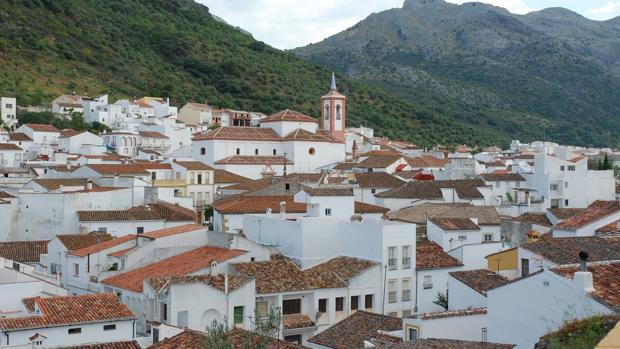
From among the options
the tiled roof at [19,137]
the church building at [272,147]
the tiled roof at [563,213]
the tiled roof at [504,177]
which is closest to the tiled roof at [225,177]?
the church building at [272,147]

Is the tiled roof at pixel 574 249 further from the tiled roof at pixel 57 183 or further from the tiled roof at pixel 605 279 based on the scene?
the tiled roof at pixel 57 183

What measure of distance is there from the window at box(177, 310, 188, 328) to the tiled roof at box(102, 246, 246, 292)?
2.64m

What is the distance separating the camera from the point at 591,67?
191250 millimetres

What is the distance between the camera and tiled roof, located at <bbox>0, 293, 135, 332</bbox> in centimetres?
1966

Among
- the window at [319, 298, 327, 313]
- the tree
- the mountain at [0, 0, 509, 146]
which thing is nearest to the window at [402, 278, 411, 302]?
the tree

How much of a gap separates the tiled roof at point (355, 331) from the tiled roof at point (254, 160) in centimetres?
4402

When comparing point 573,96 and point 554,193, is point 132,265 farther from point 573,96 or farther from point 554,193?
point 573,96

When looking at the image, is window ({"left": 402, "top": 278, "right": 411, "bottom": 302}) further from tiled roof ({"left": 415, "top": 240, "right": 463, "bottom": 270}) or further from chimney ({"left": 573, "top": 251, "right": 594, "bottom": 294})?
chimney ({"left": 573, "top": 251, "right": 594, "bottom": 294})

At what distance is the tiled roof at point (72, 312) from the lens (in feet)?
64.5

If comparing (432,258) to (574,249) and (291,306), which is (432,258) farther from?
(574,249)

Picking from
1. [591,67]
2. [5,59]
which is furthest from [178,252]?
[591,67]

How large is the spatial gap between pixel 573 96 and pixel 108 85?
10240 cm

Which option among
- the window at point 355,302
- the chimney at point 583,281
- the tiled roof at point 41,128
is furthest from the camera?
the tiled roof at point 41,128

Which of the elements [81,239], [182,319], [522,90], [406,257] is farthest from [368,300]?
[522,90]
